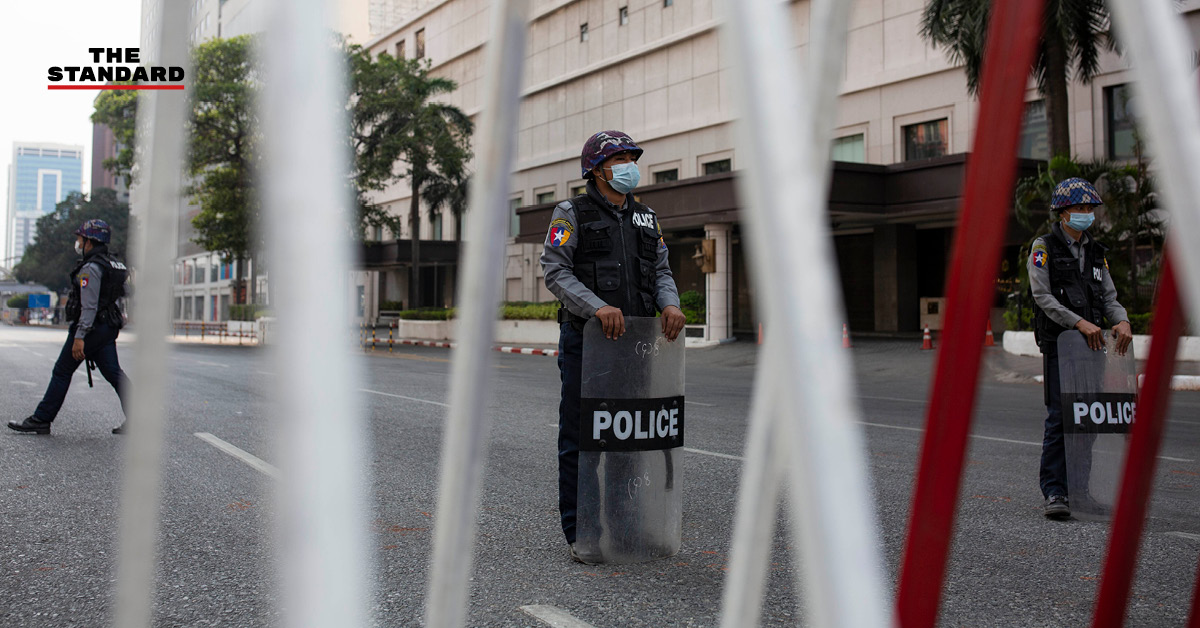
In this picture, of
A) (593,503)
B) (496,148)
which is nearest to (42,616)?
(593,503)

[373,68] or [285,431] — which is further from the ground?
[373,68]

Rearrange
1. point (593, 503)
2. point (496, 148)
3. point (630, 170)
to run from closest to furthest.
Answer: point (496, 148)
point (593, 503)
point (630, 170)

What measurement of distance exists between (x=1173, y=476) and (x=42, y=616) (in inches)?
228

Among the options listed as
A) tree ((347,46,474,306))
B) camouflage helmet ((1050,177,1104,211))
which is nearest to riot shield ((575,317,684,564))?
camouflage helmet ((1050,177,1104,211))

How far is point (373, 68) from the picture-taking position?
29.7m

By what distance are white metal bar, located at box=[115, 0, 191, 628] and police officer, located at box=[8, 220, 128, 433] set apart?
23.6 feet

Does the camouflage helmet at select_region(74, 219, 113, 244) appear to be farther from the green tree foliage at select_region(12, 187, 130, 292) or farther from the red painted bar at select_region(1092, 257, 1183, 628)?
the green tree foliage at select_region(12, 187, 130, 292)

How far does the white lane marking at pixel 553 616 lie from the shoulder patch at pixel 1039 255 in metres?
3.20

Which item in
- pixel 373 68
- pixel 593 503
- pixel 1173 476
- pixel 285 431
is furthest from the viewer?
pixel 373 68

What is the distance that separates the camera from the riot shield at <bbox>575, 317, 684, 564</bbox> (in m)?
3.50

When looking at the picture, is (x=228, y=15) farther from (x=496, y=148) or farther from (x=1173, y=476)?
(x=1173, y=476)

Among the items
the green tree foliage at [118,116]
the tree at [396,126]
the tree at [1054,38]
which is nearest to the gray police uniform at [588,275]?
the tree at [1054,38]

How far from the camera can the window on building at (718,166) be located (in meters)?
29.1

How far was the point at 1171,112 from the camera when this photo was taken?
734mm
